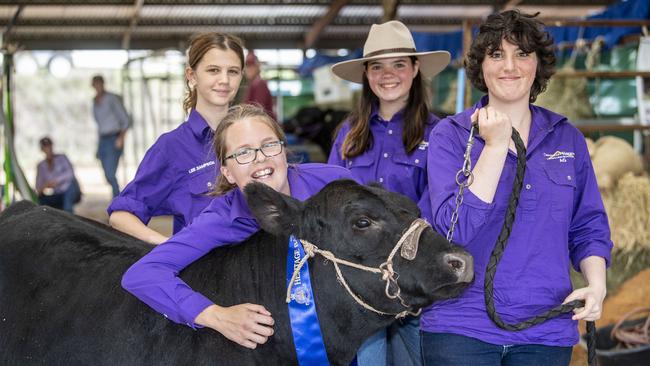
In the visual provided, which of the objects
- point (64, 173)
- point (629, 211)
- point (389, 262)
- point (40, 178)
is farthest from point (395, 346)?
point (40, 178)

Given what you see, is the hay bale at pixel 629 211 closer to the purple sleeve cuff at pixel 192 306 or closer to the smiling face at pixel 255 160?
the smiling face at pixel 255 160

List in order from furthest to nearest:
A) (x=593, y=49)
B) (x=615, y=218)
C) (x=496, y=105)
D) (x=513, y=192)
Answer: (x=593, y=49)
(x=615, y=218)
(x=496, y=105)
(x=513, y=192)

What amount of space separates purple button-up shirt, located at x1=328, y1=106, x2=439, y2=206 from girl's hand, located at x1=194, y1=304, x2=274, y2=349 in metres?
1.04

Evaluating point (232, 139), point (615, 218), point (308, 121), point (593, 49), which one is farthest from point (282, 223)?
point (308, 121)

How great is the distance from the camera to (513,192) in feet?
8.48

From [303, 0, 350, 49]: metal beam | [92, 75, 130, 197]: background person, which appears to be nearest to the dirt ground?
[92, 75, 130, 197]: background person

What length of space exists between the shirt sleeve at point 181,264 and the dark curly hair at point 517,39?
993 millimetres

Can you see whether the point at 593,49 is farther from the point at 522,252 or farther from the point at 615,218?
the point at 522,252

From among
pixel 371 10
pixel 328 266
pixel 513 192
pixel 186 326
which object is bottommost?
pixel 186 326

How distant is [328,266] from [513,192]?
650mm

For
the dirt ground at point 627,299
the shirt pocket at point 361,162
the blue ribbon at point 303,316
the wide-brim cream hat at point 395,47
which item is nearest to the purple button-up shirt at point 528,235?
the blue ribbon at point 303,316

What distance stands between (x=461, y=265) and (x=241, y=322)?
0.70 metres

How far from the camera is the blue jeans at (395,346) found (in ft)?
10.3

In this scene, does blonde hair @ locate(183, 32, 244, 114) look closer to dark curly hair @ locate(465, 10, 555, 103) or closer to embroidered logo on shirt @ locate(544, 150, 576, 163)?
dark curly hair @ locate(465, 10, 555, 103)
